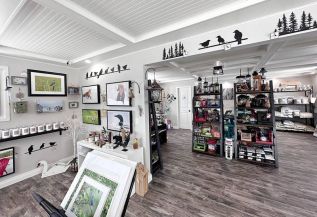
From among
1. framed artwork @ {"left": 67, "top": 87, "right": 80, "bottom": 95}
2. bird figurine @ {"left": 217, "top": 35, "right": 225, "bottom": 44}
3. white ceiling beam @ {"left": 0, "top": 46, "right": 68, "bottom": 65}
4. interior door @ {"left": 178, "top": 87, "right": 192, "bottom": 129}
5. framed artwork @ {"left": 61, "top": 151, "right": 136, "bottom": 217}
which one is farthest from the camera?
interior door @ {"left": 178, "top": 87, "right": 192, "bottom": 129}

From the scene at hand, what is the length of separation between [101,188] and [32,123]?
9.92 ft

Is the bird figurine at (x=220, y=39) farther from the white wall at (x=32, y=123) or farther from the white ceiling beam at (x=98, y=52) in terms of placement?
the white wall at (x=32, y=123)

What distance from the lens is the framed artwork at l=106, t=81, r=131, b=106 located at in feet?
8.81

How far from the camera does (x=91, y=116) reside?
3.39 m

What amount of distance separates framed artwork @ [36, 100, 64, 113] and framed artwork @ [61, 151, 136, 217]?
2754mm

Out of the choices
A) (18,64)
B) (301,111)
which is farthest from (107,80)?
(301,111)

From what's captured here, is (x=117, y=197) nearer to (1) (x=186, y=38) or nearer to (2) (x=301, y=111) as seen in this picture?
(1) (x=186, y=38)

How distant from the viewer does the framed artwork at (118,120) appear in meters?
2.73

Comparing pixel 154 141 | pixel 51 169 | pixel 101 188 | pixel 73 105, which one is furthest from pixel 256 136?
pixel 51 169

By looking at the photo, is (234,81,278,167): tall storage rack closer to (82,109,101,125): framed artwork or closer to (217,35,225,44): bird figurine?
(217,35,225,44): bird figurine

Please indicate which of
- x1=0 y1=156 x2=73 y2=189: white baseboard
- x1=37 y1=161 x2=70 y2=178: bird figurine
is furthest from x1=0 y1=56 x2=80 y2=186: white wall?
x1=37 y1=161 x2=70 y2=178: bird figurine

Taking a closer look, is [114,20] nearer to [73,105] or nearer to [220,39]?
[220,39]

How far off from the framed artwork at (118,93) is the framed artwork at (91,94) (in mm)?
370

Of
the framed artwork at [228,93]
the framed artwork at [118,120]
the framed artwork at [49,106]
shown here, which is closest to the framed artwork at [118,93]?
the framed artwork at [118,120]
